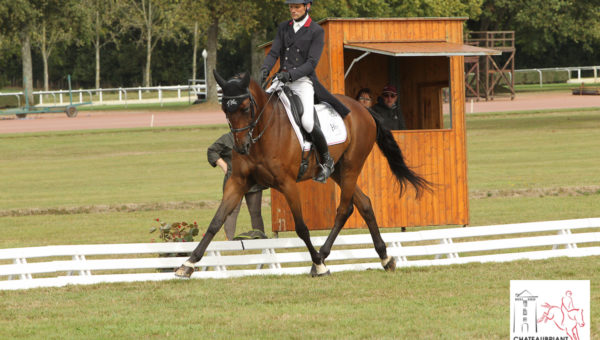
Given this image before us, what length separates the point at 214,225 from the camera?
8930 millimetres

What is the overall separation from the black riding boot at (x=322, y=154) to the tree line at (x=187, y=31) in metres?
36.1

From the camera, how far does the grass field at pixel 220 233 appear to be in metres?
7.10

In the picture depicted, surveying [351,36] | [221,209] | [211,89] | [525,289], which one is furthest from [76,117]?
[525,289]

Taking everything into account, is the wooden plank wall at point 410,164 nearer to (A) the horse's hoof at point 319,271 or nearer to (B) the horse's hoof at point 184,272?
(A) the horse's hoof at point 319,271

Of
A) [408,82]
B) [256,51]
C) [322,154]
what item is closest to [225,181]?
[322,154]

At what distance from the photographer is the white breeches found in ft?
30.3

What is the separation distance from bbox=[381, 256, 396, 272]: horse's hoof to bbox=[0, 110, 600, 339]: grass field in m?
A: 0.18

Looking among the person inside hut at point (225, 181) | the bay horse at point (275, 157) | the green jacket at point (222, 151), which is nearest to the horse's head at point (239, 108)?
the bay horse at point (275, 157)

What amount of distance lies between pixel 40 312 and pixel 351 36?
661 cm

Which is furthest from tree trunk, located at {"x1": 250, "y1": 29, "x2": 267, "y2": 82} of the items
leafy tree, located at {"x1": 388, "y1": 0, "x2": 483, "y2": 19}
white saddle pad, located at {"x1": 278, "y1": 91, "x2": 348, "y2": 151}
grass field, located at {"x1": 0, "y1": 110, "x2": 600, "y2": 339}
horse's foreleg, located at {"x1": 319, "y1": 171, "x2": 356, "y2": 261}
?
white saddle pad, located at {"x1": 278, "y1": 91, "x2": 348, "y2": 151}

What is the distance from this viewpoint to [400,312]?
7430mm

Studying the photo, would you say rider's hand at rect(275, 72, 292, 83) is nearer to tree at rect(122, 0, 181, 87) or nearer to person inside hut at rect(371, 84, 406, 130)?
person inside hut at rect(371, 84, 406, 130)

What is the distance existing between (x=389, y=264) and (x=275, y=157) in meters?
1.83

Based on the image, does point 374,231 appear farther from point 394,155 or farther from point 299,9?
point 299,9
